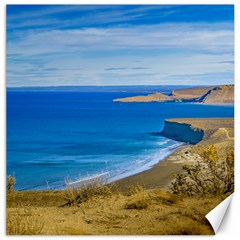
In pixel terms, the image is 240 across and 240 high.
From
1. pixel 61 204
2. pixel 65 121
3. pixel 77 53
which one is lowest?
pixel 61 204

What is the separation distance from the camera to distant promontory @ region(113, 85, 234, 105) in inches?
257

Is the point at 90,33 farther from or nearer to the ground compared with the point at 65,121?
farther from the ground

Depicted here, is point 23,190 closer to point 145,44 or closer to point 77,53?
point 77,53

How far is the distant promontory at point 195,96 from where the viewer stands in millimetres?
6535

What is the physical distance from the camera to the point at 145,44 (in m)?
6.56

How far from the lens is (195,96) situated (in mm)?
6715

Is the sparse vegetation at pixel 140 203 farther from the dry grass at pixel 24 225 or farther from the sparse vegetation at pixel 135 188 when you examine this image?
the dry grass at pixel 24 225

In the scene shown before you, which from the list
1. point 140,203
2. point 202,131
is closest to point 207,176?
point 202,131

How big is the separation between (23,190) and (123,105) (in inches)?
49.5

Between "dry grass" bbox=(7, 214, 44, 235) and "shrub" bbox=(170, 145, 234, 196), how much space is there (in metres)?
1.31

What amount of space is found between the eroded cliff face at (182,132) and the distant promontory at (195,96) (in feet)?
0.81

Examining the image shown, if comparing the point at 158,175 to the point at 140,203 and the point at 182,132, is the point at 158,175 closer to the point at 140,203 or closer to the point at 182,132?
the point at 140,203

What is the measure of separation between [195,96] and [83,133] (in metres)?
1.15

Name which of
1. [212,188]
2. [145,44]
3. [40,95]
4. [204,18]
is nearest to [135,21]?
[145,44]
